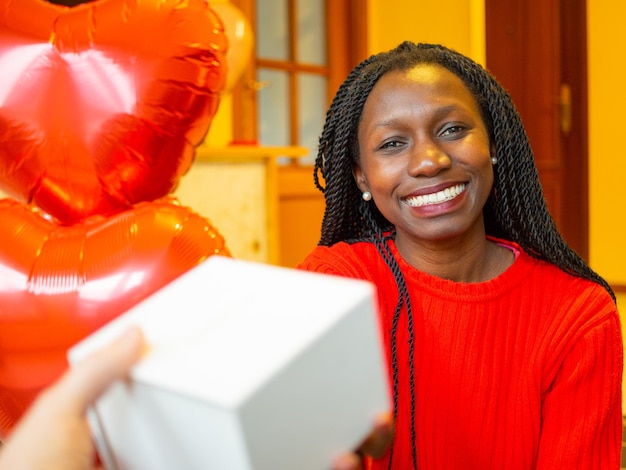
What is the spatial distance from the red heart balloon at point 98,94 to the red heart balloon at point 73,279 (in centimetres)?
7

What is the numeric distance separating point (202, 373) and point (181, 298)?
14cm

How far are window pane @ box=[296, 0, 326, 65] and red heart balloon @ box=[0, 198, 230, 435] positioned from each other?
3.03 metres

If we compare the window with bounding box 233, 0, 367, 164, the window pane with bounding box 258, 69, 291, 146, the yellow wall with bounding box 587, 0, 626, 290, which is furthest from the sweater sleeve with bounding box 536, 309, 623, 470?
the yellow wall with bounding box 587, 0, 626, 290

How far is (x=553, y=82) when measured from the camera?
4.46 metres

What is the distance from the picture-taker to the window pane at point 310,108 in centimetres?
390

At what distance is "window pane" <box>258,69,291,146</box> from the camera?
3.61 meters

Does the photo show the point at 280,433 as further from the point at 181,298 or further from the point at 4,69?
the point at 4,69

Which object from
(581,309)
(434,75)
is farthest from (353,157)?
(581,309)

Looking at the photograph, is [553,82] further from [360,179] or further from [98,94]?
[98,94]

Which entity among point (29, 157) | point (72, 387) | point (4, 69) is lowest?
point (72, 387)

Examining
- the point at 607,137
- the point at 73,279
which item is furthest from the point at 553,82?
the point at 73,279

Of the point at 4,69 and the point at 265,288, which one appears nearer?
the point at 265,288

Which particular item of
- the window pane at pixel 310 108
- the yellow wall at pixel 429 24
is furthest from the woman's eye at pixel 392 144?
the yellow wall at pixel 429 24

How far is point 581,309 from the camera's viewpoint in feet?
3.56
